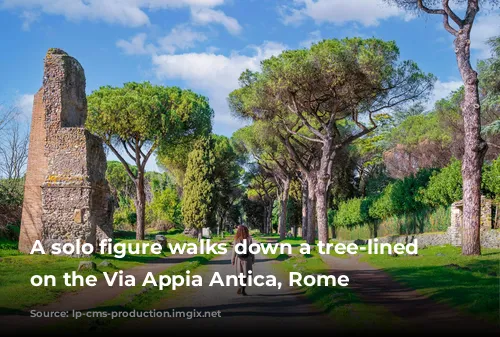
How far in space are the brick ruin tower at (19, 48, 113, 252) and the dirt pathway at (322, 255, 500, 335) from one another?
1101cm

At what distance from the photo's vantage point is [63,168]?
22016 millimetres

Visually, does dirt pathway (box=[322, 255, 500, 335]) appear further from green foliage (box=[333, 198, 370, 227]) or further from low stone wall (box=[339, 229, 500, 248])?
green foliage (box=[333, 198, 370, 227])

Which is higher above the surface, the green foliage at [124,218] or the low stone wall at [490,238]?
the green foliage at [124,218]

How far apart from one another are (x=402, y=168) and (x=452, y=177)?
72.1 ft

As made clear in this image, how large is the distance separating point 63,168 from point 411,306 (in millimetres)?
16173

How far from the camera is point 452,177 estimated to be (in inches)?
1068

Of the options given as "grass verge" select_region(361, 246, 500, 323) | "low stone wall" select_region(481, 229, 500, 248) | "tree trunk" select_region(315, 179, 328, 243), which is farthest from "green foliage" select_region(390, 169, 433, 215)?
"grass verge" select_region(361, 246, 500, 323)

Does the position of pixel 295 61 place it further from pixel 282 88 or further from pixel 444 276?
pixel 444 276

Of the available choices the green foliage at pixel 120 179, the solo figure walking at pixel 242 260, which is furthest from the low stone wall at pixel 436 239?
the green foliage at pixel 120 179

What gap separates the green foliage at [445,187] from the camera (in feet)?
88.7

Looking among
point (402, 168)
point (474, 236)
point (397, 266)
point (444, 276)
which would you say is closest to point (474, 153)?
point (474, 236)

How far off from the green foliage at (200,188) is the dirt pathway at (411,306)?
35.3 meters

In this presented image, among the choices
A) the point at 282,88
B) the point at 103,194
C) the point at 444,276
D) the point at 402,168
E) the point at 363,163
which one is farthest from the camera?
the point at 363,163

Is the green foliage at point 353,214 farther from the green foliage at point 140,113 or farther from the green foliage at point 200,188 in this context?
the green foliage at point 140,113
